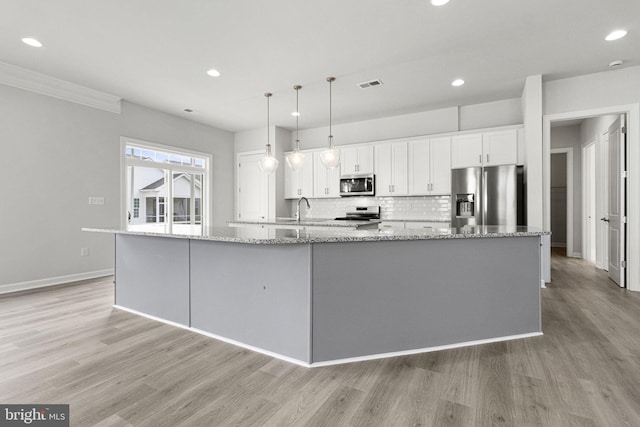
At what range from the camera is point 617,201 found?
4.27 metres

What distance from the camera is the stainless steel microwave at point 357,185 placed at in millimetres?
5918

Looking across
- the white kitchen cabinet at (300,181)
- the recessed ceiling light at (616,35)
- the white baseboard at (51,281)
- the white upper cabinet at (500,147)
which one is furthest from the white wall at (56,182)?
the recessed ceiling light at (616,35)

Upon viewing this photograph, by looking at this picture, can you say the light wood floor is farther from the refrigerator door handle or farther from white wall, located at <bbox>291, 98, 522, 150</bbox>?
white wall, located at <bbox>291, 98, 522, 150</bbox>

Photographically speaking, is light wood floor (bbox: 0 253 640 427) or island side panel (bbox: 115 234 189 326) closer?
light wood floor (bbox: 0 253 640 427)

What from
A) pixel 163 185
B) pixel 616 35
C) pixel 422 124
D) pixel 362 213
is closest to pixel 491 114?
pixel 422 124

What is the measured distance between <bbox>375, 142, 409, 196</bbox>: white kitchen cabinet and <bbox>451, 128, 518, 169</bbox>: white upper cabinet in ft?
2.76

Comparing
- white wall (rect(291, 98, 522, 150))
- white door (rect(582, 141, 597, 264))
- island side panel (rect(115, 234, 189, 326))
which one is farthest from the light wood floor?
white door (rect(582, 141, 597, 264))

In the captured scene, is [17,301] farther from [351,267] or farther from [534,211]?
[534,211]

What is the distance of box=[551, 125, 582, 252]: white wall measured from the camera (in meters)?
6.66

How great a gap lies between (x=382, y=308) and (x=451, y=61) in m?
3.15

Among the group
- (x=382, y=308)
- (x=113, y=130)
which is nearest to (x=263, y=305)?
(x=382, y=308)

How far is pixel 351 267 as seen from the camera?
2.19 meters

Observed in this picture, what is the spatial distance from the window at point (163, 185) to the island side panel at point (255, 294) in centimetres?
257

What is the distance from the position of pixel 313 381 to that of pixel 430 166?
438 centimetres
